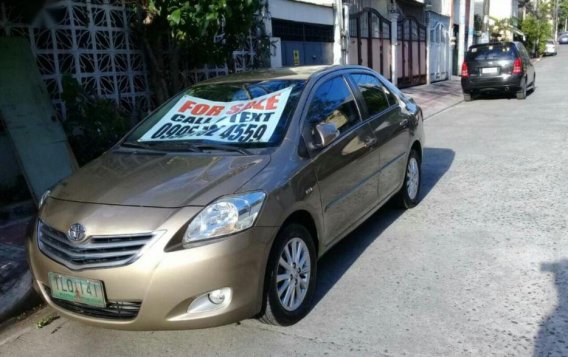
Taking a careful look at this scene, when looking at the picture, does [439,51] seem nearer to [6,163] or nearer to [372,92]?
[372,92]

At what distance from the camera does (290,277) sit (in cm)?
343

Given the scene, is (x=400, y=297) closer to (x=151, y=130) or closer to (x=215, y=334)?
(x=215, y=334)

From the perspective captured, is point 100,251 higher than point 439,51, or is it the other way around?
point 439,51

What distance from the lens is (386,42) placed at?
19656mm

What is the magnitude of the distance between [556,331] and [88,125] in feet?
18.1

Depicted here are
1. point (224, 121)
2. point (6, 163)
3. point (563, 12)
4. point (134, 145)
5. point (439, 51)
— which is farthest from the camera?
point (563, 12)

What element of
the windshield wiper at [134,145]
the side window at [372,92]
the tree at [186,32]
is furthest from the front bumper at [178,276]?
the tree at [186,32]

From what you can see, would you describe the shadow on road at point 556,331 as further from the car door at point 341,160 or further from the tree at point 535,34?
the tree at point 535,34

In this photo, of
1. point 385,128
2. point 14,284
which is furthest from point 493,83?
point 14,284

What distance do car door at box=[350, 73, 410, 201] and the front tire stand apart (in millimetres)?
210

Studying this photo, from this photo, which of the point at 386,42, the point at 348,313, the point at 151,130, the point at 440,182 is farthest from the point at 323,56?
the point at 348,313

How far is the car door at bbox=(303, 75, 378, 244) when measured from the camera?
3.87 m

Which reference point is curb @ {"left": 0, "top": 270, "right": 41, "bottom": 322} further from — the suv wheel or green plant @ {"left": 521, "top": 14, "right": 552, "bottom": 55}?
green plant @ {"left": 521, "top": 14, "right": 552, "bottom": 55}

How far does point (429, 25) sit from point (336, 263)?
71.4 feet
